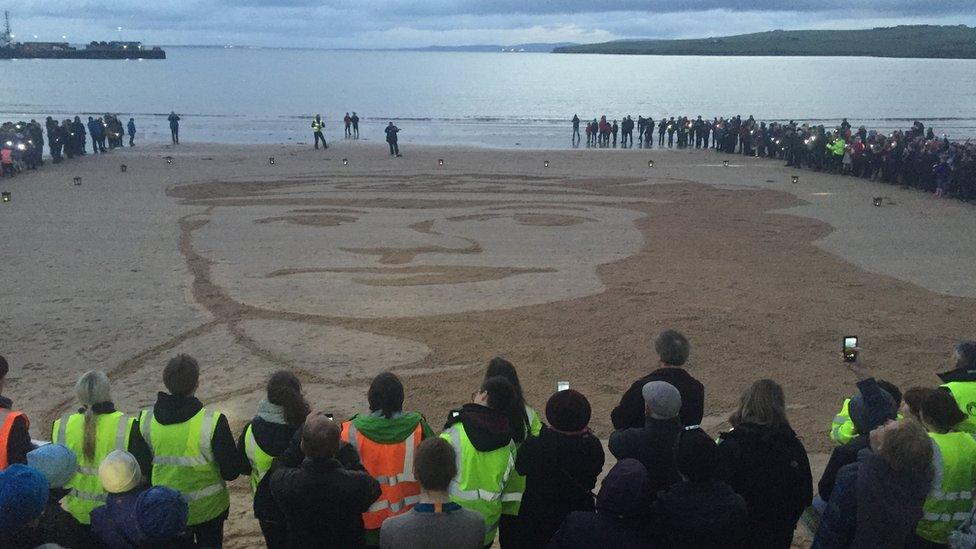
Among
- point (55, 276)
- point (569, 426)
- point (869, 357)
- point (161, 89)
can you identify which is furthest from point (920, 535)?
point (161, 89)

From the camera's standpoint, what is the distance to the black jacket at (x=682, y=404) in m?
6.11

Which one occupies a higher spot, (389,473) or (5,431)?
(5,431)

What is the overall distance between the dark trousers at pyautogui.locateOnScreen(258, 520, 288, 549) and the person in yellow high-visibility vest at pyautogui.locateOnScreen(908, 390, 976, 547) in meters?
3.84

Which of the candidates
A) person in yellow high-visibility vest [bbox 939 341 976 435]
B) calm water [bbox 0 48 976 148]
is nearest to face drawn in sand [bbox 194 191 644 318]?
person in yellow high-visibility vest [bbox 939 341 976 435]

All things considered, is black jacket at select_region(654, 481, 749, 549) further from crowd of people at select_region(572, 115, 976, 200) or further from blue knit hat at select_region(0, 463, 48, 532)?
crowd of people at select_region(572, 115, 976, 200)

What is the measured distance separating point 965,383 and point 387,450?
403cm

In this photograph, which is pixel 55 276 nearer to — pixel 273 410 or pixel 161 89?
pixel 273 410

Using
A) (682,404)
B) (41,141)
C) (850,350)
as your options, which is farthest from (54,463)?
(41,141)

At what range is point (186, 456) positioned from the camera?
562 centimetres

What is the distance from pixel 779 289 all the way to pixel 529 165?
20894 millimetres

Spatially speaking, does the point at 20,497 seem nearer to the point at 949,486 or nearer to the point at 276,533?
the point at 276,533

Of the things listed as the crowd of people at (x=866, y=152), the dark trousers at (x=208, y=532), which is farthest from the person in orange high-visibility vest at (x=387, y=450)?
the crowd of people at (x=866, y=152)

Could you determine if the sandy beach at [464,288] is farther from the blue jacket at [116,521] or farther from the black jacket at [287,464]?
the blue jacket at [116,521]

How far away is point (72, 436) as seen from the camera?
5488mm
